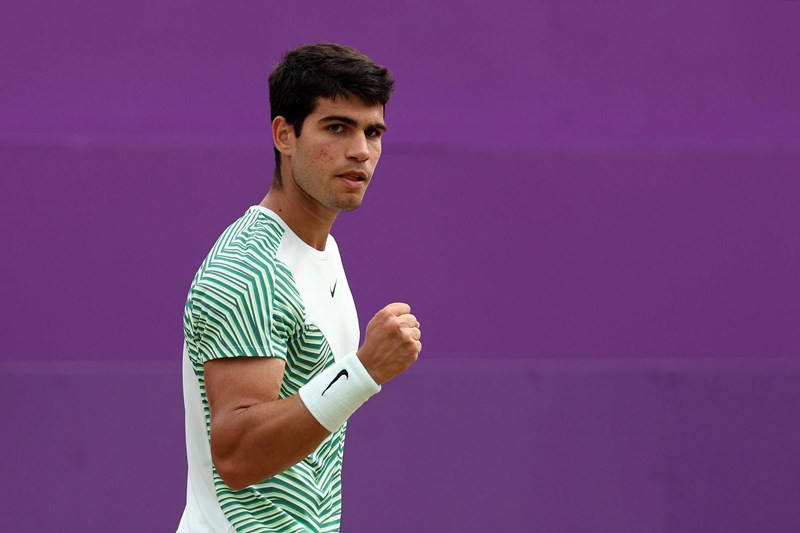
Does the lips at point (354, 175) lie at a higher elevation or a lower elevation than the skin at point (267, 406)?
higher

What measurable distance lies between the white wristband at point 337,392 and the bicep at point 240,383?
0.22 feet

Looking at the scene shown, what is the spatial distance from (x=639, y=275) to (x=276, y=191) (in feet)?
6.99

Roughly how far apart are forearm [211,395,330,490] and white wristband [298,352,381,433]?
2 centimetres

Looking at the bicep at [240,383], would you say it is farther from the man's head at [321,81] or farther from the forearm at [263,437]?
the man's head at [321,81]

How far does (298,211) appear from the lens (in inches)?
105

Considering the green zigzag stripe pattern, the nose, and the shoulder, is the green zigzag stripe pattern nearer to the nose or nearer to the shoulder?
the shoulder

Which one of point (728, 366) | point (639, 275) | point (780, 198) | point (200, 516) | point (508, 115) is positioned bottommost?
point (200, 516)

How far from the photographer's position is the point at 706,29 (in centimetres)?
476

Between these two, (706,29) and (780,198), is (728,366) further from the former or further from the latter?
(706,29)

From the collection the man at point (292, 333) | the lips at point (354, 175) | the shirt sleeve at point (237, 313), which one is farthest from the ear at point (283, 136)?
the shirt sleeve at point (237, 313)

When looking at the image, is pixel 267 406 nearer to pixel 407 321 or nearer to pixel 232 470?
pixel 232 470

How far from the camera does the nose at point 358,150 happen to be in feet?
8.54

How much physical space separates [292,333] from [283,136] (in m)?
0.47

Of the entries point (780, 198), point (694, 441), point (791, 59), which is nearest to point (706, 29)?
point (791, 59)
